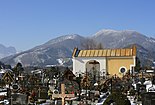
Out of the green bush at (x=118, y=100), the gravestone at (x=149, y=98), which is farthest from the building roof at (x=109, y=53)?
the gravestone at (x=149, y=98)

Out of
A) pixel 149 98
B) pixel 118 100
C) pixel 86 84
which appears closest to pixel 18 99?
pixel 118 100

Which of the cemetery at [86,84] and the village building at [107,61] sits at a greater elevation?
the village building at [107,61]

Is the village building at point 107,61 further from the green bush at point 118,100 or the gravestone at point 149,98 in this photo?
the gravestone at point 149,98

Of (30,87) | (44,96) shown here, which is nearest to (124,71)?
(30,87)

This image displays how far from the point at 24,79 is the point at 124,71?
13707 millimetres

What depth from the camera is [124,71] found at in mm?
38438

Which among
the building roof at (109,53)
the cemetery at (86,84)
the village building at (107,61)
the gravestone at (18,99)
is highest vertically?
the building roof at (109,53)

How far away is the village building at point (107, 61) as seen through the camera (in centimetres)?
3822

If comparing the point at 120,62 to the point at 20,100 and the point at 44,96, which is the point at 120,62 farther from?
the point at 20,100

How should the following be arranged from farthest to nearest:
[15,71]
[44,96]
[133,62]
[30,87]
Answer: [133,62] < [15,71] < [30,87] < [44,96]

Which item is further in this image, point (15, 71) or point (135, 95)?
point (15, 71)

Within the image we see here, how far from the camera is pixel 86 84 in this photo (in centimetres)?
2345

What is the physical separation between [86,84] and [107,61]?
628 inches

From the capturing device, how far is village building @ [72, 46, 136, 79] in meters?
38.2
